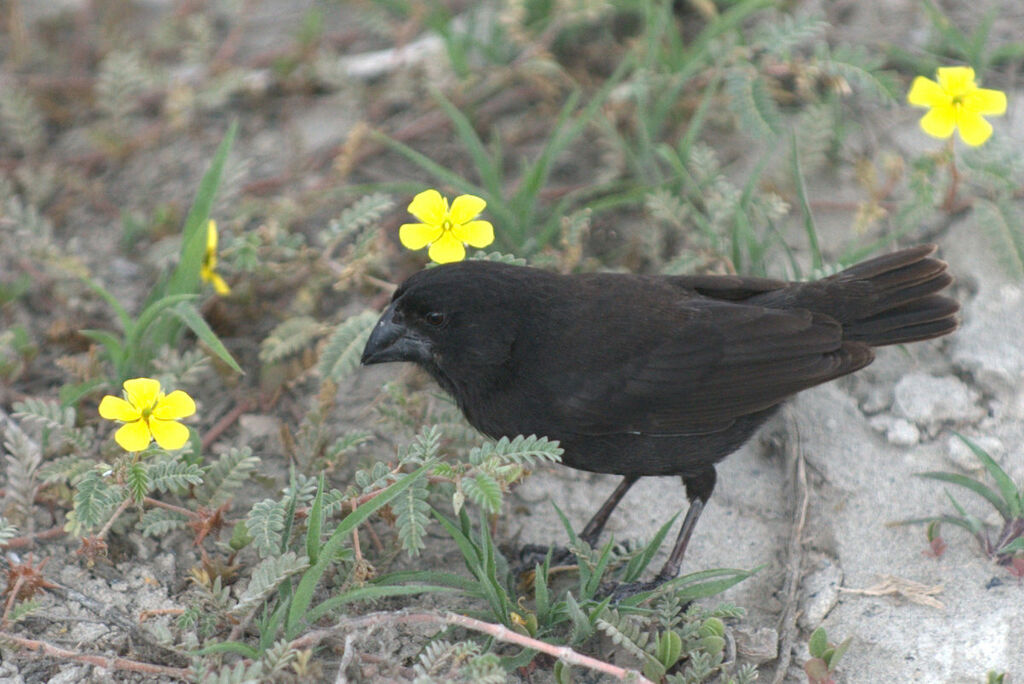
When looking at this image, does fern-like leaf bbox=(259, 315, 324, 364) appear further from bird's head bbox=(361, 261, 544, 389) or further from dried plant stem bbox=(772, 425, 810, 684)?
dried plant stem bbox=(772, 425, 810, 684)

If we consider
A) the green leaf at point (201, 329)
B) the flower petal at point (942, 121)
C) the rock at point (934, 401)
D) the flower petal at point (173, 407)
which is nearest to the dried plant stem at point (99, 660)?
the flower petal at point (173, 407)

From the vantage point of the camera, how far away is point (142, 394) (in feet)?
11.8

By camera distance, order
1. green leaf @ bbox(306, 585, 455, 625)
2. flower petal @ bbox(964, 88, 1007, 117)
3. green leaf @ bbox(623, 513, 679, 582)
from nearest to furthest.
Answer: green leaf @ bbox(306, 585, 455, 625) → green leaf @ bbox(623, 513, 679, 582) → flower petal @ bbox(964, 88, 1007, 117)

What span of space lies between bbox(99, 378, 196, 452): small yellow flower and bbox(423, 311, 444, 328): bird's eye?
92cm

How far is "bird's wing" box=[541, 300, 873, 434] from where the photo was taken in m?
4.04

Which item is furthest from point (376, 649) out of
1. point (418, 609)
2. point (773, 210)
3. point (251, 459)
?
point (773, 210)

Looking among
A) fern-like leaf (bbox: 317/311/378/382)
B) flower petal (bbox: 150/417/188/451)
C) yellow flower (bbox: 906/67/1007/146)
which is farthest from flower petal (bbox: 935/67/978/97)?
flower petal (bbox: 150/417/188/451)

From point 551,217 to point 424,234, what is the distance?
→ 1.17 m

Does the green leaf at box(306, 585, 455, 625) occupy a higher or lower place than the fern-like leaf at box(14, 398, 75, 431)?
lower

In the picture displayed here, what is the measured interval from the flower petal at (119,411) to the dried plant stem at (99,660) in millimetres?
749

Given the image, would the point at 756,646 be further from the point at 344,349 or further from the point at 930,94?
the point at 930,94

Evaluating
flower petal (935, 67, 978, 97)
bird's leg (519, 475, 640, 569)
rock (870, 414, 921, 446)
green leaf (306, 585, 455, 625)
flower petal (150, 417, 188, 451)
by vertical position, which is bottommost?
bird's leg (519, 475, 640, 569)

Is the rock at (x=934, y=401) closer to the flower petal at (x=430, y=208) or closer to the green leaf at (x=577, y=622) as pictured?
the green leaf at (x=577, y=622)

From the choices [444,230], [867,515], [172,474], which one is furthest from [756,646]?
[172,474]
